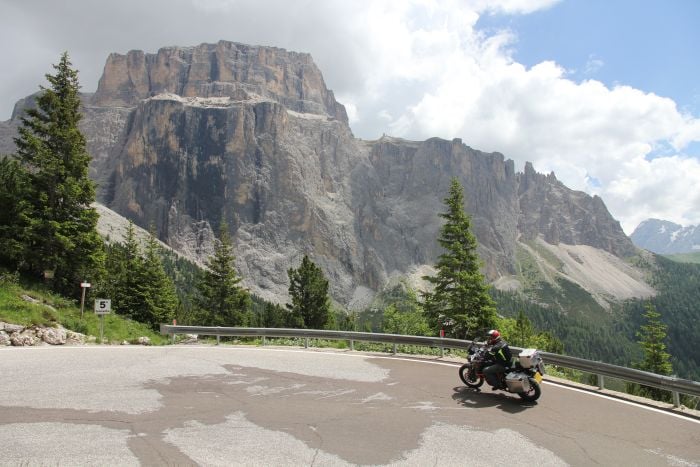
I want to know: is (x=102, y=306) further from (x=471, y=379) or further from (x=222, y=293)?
(x=222, y=293)

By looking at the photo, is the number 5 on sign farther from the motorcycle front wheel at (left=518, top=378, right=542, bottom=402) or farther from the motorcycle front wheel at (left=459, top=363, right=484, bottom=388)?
the motorcycle front wheel at (left=518, top=378, right=542, bottom=402)

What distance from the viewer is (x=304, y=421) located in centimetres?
789

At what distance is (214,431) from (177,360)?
7348 mm

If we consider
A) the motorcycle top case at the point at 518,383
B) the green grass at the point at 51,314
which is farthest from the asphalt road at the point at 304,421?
the green grass at the point at 51,314

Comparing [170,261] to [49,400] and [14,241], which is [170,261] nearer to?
[14,241]

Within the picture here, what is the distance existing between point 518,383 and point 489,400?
0.74 metres

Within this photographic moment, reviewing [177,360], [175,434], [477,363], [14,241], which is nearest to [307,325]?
[14,241]

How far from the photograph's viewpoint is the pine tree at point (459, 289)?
27.0 meters

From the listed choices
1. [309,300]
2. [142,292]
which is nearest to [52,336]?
[309,300]

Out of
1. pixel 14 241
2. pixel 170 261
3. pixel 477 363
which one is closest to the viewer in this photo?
pixel 477 363

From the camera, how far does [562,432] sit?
7676mm

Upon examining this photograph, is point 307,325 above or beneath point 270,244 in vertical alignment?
beneath

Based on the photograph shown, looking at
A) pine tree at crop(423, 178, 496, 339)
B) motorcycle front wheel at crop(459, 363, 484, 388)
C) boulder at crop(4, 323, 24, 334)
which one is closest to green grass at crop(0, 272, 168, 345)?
boulder at crop(4, 323, 24, 334)

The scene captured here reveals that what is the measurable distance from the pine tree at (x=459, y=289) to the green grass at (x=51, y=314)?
16.1 m
